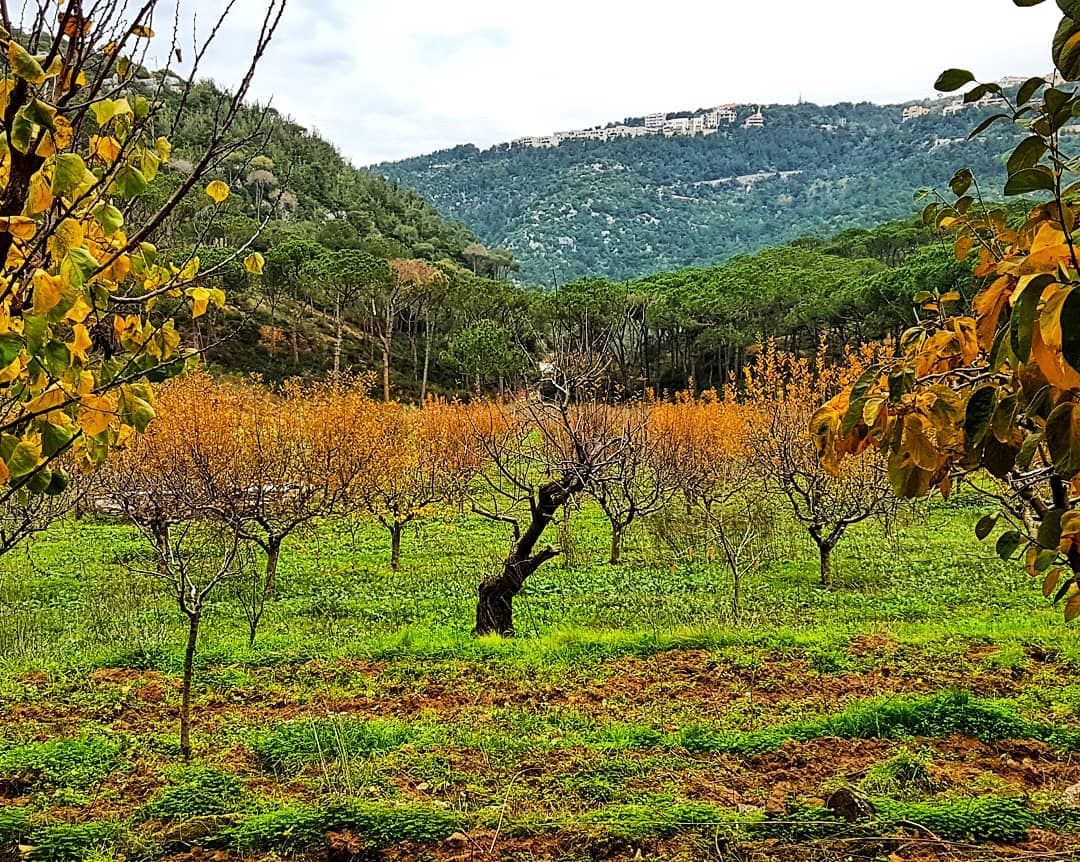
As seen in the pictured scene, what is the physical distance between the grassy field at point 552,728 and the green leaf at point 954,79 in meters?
2.30

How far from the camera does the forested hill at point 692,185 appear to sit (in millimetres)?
107375

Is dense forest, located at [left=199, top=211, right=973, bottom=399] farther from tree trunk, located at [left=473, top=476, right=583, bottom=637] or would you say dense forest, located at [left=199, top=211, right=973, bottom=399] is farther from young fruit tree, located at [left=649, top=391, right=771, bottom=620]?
tree trunk, located at [left=473, top=476, right=583, bottom=637]

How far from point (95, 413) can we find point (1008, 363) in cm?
180

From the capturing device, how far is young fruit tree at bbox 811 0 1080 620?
0.84m

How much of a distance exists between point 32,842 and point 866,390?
13.2 feet

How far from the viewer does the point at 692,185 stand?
13950cm

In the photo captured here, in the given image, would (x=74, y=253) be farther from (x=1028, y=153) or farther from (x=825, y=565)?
(x=825, y=565)

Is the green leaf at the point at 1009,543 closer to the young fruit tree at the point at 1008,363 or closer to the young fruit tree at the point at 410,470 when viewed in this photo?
the young fruit tree at the point at 1008,363

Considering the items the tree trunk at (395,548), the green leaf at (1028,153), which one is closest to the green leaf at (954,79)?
the green leaf at (1028,153)

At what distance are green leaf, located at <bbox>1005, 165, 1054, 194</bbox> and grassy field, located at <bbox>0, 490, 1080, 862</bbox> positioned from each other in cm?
230

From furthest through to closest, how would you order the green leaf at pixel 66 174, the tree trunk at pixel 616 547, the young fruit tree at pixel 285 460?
the tree trunk at pixel 616 547, the young fruit tree at pixel 285 460, the green leaf at pixel 66 174

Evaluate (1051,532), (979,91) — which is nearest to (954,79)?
(979,91)

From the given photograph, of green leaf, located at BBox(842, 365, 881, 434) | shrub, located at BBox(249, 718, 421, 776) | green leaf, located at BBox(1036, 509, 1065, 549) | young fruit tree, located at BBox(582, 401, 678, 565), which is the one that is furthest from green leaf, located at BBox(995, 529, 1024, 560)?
young fruit tree, located at BBox(582, 401, 678, 565)

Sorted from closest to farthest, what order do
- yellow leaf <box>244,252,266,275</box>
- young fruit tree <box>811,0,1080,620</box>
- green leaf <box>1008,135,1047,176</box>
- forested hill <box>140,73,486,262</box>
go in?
1. young fruit tree <box>811,0,1080,620</box>
2. green leaf <box>1008,135,1047,176</box>
3. yellow leaf <box>244,252,266,275</box>
4. forested hill <box>140,73,486,262</box>
